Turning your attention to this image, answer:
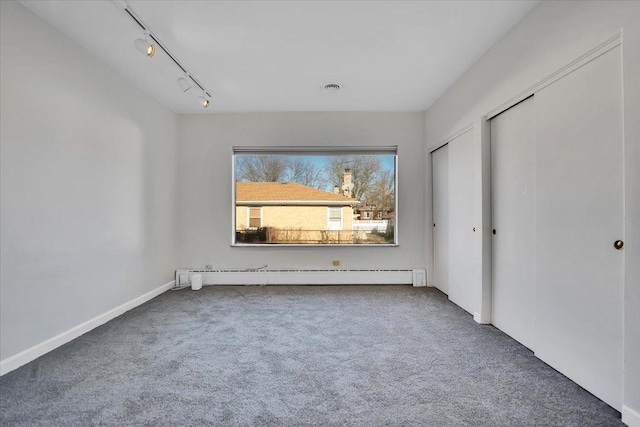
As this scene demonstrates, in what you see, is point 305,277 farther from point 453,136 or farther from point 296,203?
point 453,136

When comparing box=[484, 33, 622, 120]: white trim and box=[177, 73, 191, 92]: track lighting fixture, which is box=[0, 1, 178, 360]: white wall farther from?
box=[484, 33, 622, 120]: white trim

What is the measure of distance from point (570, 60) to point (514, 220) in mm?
1252

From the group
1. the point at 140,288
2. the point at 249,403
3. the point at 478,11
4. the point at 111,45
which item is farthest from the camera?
the point at 140,288

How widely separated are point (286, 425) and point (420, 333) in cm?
161

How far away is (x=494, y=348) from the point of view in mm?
2408

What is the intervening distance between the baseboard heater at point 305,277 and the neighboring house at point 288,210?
53 centimetres

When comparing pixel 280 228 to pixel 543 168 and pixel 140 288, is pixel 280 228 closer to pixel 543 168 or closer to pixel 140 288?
pixel 140 288

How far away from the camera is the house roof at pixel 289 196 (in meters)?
4.67

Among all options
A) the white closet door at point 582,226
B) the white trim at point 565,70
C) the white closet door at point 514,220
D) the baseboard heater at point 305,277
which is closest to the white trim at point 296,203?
the baseboard heater at point 305,277

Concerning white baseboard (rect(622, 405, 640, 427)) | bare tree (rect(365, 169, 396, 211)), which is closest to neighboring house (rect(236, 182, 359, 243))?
bare tree (rect(365, 169, 396, 211))

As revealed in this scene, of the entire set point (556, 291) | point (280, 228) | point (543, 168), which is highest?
point (543, 168)

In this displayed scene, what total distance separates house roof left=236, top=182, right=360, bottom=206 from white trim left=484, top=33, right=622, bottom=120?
2488 millimetres

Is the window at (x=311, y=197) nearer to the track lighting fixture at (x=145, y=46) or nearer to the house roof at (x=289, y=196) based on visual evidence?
the house roof at (x=289, y=196)

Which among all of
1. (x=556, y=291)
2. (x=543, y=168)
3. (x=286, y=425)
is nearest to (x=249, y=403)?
(x=286, y=425)
